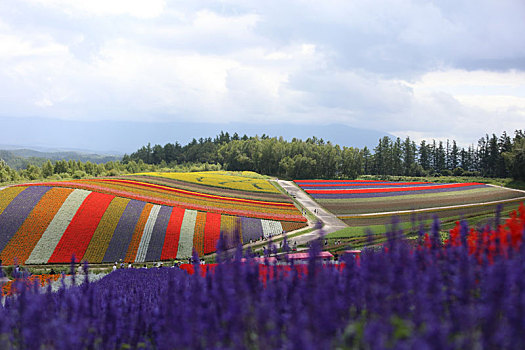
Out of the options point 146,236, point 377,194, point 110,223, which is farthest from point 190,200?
point 377,194

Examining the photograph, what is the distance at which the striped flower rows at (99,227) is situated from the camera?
90.5 feet

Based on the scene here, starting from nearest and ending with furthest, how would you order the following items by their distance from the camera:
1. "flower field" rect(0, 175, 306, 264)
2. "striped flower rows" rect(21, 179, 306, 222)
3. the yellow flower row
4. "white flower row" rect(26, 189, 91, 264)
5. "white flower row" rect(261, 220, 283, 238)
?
1. "white flower row" rect(26, 189, 91, 264)
2. "flower field" rect(0, 175, 306, 264)
3. "white flower row" rect(261, 220, 283, 238)
4. "striped flower rows" rect(21, 179, 306, 222)
5. the yellow flower row

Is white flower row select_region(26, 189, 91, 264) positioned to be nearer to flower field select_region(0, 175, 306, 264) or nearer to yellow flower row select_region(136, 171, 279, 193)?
flower field select_region(0, 175, 306, 264)

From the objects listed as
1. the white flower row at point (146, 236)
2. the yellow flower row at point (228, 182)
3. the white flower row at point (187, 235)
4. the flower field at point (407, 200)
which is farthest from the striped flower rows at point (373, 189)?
the white flower row at point (146, 236)

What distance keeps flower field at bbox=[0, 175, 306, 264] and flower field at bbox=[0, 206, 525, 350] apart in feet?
68.8

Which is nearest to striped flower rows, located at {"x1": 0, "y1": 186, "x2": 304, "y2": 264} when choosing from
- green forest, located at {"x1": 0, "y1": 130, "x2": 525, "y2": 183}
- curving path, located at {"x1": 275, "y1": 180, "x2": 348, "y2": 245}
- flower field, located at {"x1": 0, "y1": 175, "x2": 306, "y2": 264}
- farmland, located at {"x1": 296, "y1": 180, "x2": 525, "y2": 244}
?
flower field, located at {"x1": 0, "y1": 175, "x2": 306, "y2": 264}

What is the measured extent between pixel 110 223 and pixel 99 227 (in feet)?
3.18

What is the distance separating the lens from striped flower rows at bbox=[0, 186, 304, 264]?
90.5 ft

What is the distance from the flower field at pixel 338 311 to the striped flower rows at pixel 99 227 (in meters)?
19.7

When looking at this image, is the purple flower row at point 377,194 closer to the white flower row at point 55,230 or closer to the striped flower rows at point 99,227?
the striped flower rows at point 99,227

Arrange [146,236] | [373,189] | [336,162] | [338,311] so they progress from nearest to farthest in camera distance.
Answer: [338,311], [146,236], [373,189], [336,162]

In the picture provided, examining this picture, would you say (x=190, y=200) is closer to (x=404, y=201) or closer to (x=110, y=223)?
(x=110, y=223)

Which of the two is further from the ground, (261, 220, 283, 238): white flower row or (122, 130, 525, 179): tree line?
(122, 130, 525, 179): tree line

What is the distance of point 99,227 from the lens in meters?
30.5
